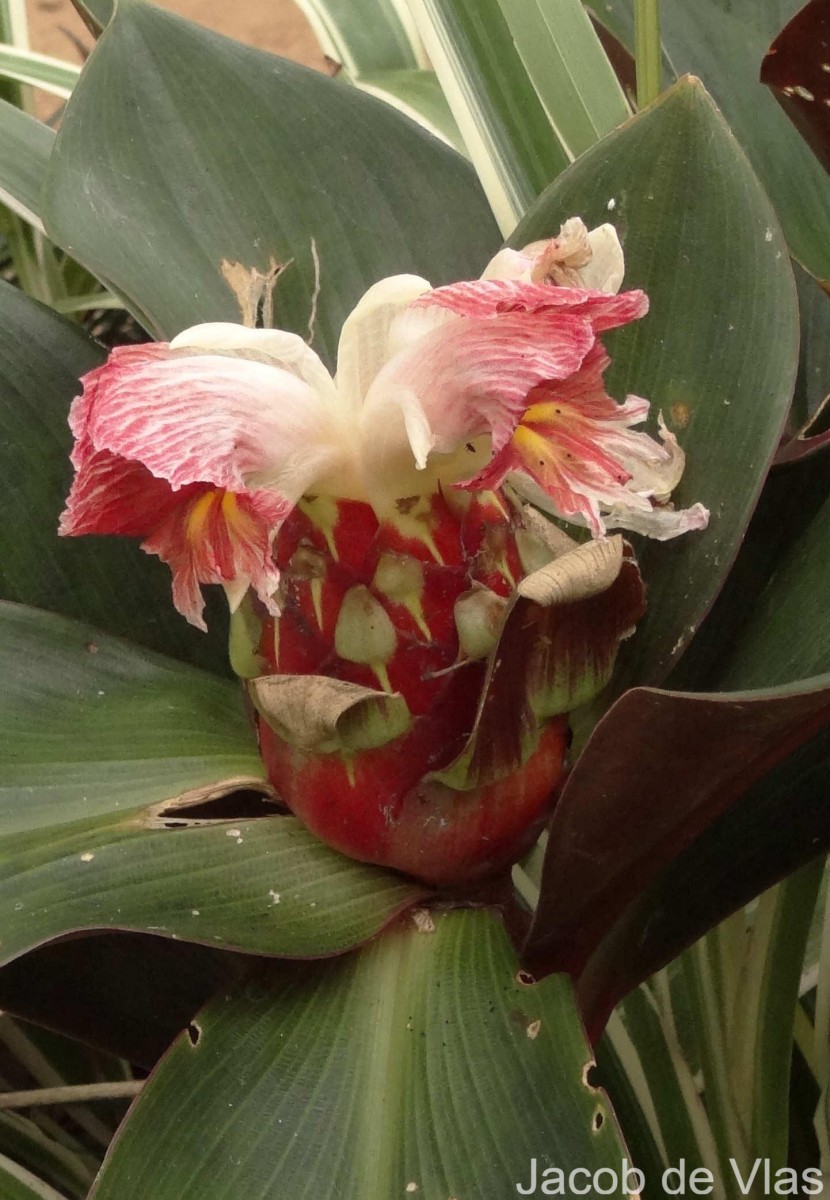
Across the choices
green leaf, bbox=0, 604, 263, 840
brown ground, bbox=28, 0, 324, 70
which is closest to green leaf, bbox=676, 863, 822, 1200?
green leaf, bbox=0, 604, 263, 840

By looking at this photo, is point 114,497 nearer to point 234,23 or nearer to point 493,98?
point 493,98

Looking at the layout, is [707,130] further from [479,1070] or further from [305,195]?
[479,1070]

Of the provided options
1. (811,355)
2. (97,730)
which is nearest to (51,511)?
(97,730)

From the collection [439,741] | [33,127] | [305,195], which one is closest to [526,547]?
[439,741]

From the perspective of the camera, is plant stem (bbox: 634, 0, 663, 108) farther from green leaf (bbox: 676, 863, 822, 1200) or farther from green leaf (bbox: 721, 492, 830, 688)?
green leaf (bbox: 676, 863, 822, 1200)

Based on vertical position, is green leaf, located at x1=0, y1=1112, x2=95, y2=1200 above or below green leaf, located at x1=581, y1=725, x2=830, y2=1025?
below
